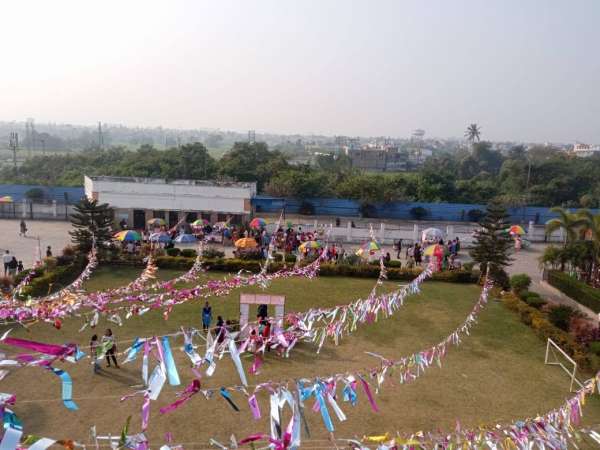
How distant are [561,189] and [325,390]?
50.2m

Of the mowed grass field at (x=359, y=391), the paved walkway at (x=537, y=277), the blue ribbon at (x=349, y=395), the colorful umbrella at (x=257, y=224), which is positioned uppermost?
the blue ribbon at (x=349, y=395)

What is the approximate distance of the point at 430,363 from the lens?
42.0 feet

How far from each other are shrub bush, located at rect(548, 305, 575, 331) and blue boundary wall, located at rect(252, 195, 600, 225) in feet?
77.6

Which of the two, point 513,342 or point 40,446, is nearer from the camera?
point 40,446

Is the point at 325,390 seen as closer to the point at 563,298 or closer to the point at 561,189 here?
the point at 563,298

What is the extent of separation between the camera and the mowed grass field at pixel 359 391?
9703 mm

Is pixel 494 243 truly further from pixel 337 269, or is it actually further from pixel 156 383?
pixel 156 383

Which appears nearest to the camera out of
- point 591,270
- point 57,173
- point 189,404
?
point 189,404

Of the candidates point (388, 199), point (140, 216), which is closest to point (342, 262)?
point (140, 216)

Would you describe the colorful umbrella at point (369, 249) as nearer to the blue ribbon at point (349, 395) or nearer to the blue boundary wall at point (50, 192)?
the blue ribbon at point (349, 395)

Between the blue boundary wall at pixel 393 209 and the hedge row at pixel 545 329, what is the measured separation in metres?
21.2

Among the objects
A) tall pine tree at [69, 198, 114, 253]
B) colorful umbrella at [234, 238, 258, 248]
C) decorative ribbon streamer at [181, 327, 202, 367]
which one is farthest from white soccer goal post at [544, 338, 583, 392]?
tall pine tree at [69, 198, 114, 253]

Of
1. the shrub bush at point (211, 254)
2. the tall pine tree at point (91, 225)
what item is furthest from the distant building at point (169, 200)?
the tall pine tree at point (91, 225)

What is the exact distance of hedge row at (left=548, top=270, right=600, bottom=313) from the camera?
17969mm
